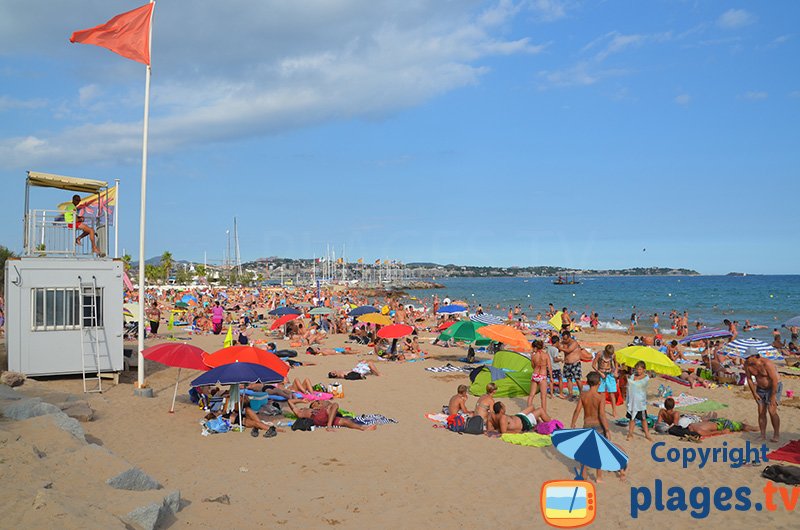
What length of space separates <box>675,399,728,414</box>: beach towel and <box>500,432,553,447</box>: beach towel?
3.95 m

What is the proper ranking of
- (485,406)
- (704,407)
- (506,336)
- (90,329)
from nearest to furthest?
(485,406) < (704,407) < (90,329) < (506,336)

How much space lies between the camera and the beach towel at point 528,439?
8969 mm

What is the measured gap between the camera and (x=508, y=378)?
12695mm

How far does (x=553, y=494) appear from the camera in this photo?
4.75 metres

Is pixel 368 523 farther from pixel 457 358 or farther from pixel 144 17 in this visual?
pixel 457 358

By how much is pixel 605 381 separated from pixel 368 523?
20.5ft

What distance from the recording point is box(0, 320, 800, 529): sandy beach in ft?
17.6

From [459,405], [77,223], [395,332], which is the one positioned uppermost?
[77,223]

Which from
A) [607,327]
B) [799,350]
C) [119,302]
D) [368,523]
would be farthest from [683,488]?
[607,327]

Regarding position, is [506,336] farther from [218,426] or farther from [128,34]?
[128,34]

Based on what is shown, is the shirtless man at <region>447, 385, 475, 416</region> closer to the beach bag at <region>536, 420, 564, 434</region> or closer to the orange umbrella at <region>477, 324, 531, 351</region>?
the beach bag at <region>536, 420, 564, 434</region>

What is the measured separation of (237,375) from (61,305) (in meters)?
5.28

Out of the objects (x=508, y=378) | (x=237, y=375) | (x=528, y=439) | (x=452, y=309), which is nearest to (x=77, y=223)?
(x=237, y=375)

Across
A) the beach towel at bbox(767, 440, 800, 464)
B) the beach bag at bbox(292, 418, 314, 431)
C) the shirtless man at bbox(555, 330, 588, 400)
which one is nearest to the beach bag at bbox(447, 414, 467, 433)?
the beach bag at bbox(292, 418, 314, 431)
